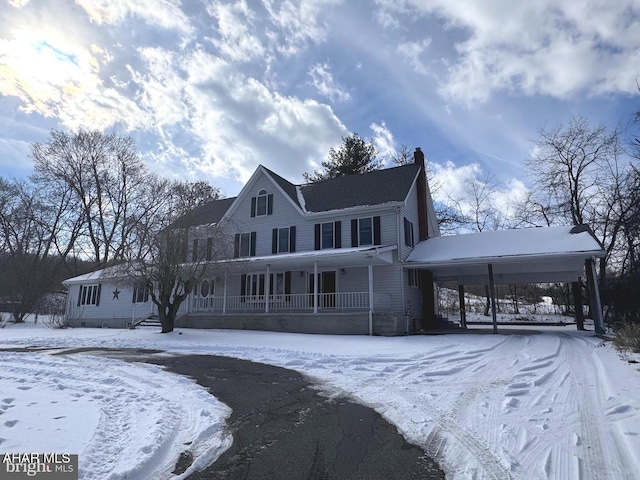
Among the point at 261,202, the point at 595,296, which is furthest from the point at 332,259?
the point at 595,296

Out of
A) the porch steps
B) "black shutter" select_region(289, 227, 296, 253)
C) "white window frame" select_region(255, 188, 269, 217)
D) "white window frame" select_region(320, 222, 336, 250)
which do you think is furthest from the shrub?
the porch steps

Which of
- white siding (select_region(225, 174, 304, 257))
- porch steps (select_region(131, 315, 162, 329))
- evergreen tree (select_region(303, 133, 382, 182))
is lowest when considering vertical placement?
porch steps (select_region(131, 315, 162, 329))

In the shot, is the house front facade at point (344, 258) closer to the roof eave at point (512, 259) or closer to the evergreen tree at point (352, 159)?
the roof eave at point (512, 259)

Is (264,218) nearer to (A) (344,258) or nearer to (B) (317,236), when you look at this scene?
(B) (317,236)

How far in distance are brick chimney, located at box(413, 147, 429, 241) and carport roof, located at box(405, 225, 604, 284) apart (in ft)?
3.42

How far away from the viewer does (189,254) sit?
15898 millimetres

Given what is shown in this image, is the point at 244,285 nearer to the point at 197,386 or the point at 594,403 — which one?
the point at 197,386

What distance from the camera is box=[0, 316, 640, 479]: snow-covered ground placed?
3.52 meters

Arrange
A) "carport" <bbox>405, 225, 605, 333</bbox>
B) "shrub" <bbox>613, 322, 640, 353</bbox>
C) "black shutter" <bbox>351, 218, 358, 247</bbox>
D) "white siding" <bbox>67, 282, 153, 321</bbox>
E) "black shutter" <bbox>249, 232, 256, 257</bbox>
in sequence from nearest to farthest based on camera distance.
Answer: "shrub" <bbox>613, 322, 640, 353</bbox> < "carport" <bbox>405, 225, 605, 333</bbox> < "black shutter" <bbox>351, 218, 358, 247</bbox> < "black shutter" <bbox>249, 232, 256, 257</bbox> < "white siding" <bbox>67, 282, 153, 321</bbox>

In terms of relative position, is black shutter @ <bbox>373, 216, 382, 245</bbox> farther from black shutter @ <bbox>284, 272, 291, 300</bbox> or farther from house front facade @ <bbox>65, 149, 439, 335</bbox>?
black shutter @ <bbox>284, 272, 291, 300</bbox>

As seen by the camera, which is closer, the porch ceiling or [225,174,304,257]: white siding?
the porch ceiling

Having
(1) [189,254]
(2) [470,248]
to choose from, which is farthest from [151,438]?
(2) [470,248]

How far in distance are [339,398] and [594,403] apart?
3495 millimetres

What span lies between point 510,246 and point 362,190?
7649 mm
